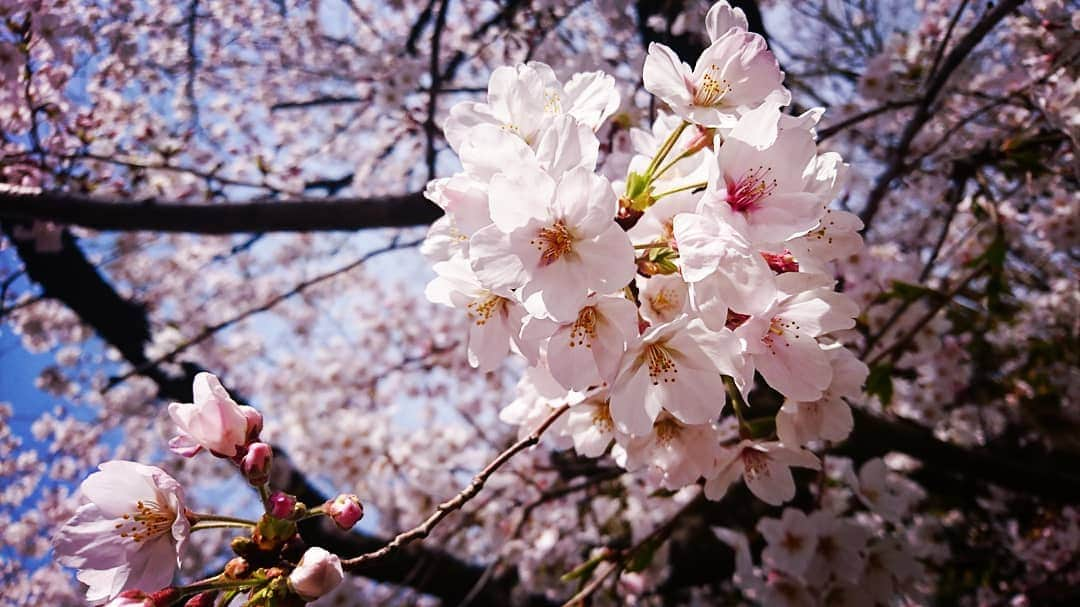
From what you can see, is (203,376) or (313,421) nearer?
(203,376)

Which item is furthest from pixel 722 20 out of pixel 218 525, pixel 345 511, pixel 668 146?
pixel 218 525

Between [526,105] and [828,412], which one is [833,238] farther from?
[526,105]

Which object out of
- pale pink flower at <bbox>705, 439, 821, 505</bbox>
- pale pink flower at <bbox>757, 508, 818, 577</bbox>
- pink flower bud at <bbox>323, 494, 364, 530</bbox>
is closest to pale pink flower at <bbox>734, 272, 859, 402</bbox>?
pale pink flower at <bbox>705, 439, 821, 505</bbox>

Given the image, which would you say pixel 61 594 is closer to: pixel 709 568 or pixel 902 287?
pixel 709 568

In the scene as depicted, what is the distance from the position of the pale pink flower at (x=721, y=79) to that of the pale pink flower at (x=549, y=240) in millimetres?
244

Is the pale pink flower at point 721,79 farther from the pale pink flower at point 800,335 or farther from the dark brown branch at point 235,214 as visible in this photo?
the dark brown branch at point 235,214

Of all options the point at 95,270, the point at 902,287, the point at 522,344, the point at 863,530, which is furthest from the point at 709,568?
the point at 95,270

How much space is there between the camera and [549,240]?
2.70 ft

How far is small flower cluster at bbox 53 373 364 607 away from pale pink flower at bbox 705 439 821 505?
715mm

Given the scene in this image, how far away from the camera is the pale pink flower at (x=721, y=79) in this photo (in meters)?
0.93

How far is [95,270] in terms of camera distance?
4.13 meters

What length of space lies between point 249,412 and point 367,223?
1558 millimetres

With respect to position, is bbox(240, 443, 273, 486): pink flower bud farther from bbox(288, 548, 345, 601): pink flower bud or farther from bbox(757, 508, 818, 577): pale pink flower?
bbox(757, 508, 818, 577): pale pink flower

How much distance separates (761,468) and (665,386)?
447mm
